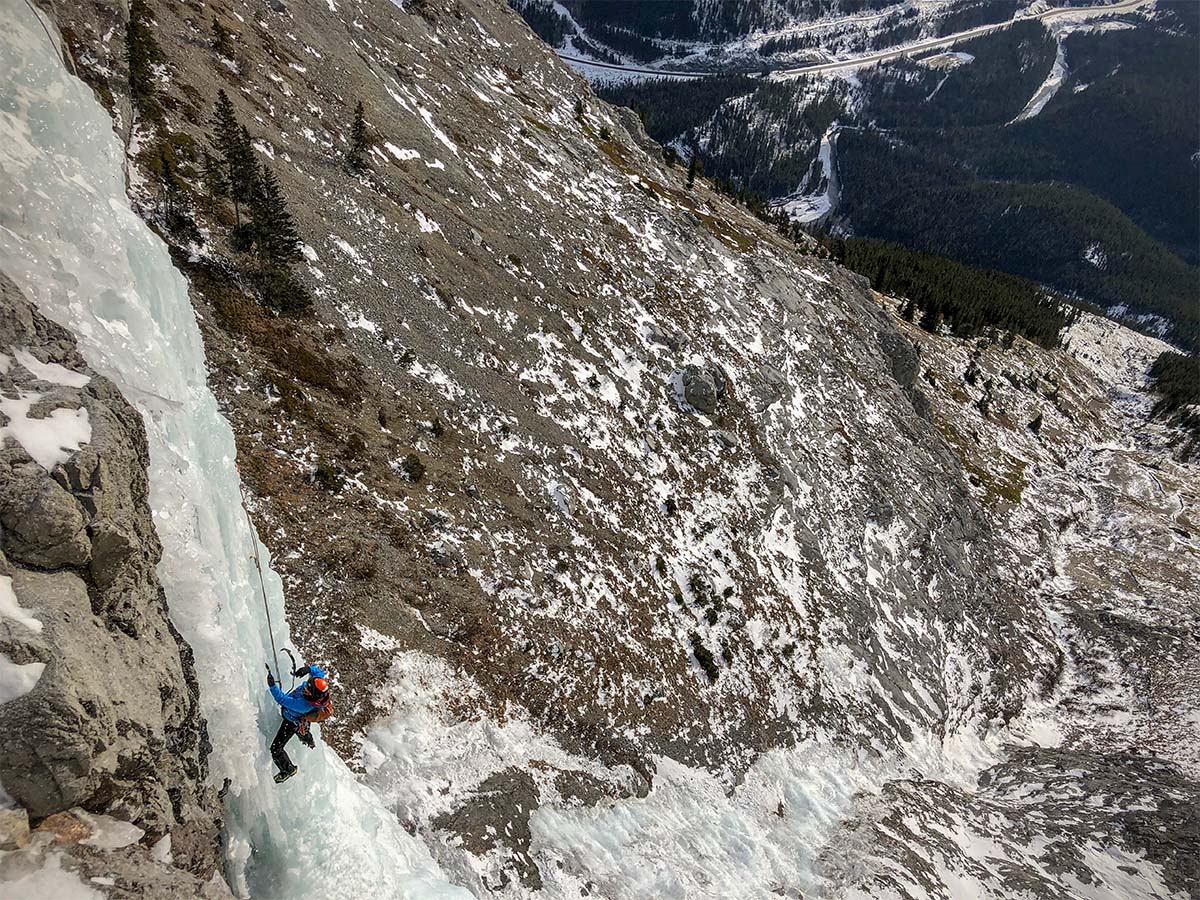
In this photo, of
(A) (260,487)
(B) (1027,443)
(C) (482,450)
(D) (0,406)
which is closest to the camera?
(D) (0,406)

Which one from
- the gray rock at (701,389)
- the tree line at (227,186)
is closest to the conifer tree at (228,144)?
the tree line at (227,186)

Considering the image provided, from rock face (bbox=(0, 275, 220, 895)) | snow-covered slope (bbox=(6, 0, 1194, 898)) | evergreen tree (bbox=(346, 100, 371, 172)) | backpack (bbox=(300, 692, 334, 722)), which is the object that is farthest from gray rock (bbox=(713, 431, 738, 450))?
rock face (bbox=(0, 275, 220, 895))

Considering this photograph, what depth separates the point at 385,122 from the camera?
32.9 m

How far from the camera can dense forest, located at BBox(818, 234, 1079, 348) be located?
8875 centimetres

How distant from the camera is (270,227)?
20.2 meters

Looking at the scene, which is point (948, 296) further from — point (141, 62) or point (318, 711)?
point (318, 711)

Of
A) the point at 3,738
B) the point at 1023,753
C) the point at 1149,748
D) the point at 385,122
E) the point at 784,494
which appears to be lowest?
the point at 1023,753

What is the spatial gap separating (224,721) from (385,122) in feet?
109

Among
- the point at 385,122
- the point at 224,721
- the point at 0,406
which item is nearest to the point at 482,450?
the point at 224,721

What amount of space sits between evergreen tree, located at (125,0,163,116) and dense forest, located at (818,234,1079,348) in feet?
291

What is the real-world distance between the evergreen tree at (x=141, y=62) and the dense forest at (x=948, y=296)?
88670 millimetres

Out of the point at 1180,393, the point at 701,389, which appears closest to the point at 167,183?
the point at 701,389

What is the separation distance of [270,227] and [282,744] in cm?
1736

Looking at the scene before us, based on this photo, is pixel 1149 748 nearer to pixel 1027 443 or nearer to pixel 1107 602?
pixel 1107 602
